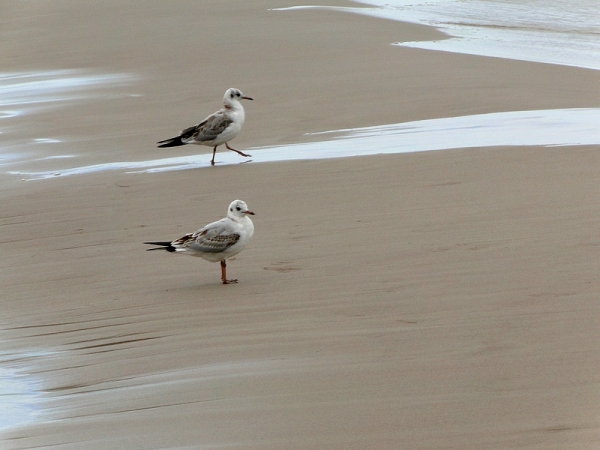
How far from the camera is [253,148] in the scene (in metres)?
11.1

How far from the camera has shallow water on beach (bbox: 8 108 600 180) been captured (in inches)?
382

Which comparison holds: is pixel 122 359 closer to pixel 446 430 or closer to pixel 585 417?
pixel 446 430

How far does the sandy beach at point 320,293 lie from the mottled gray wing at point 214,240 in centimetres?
25

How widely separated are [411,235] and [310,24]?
13355mm

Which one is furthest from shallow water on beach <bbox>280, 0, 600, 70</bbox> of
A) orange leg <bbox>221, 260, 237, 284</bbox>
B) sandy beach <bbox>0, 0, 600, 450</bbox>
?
orange leg <bbox>221, 260, 237, 284</bbox>

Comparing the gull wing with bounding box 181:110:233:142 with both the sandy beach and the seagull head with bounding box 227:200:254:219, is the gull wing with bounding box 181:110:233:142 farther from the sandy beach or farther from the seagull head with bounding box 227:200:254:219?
the seagull head with bounding box 227:200:254:219

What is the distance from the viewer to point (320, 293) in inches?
A: 237

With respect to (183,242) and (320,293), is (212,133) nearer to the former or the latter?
(183,242)

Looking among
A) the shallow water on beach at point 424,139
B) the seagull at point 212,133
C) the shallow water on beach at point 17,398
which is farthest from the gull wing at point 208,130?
the shallow water on beach at point 17,398

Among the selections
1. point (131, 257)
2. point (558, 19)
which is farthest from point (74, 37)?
point (131, 257)

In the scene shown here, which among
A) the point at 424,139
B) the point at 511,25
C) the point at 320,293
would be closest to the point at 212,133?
A: the point at 424,139

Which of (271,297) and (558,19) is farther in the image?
(558,19)

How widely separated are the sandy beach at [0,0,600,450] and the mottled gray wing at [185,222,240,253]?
25 cm

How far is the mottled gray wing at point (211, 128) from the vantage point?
1089 centimetres
